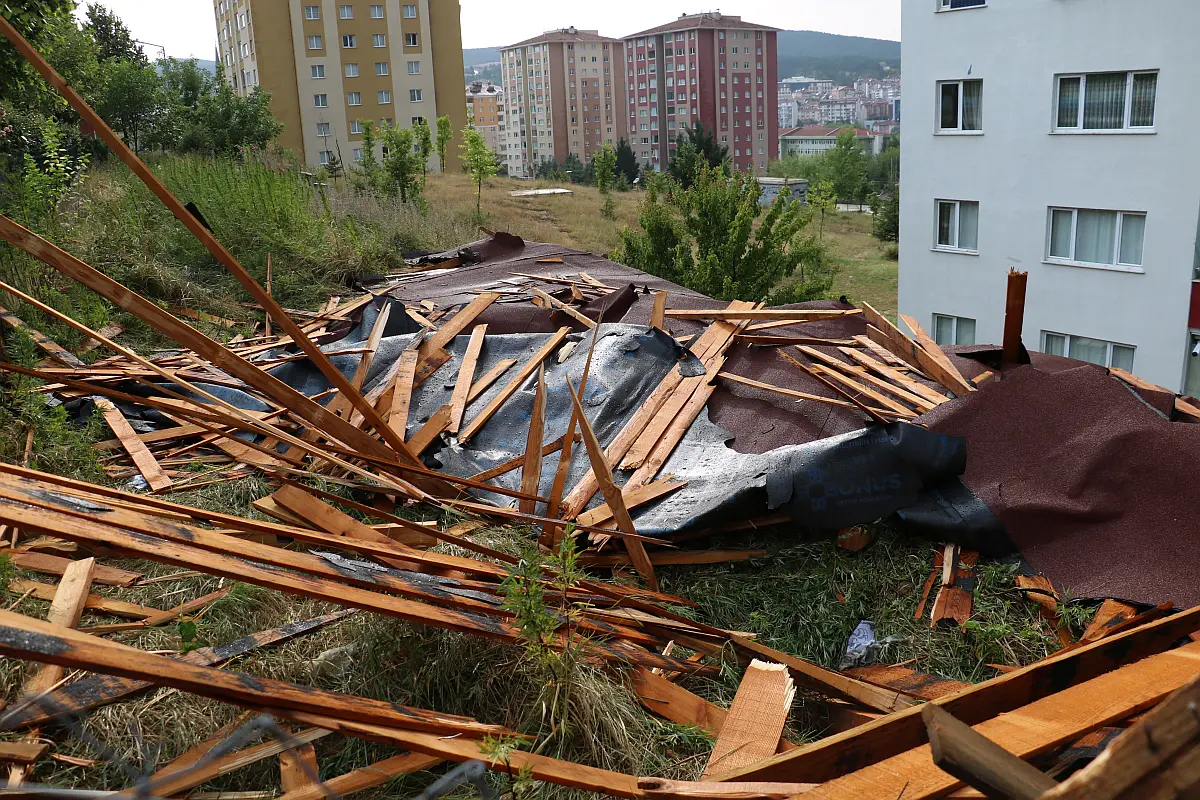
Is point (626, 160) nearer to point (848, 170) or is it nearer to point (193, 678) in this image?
point (848, 170)

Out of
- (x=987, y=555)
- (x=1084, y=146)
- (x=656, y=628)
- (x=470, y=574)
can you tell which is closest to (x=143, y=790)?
(x=470, y=574)

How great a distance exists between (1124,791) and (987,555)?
3080 millimetres

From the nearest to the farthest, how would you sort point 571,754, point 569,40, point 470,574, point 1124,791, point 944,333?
point 1124,791 → point 571,754 → point 470,574 → point 944,333 → point 569,40

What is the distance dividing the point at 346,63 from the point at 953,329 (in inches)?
1747

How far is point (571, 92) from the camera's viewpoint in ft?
350

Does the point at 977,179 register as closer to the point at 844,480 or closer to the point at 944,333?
the point at 944,333

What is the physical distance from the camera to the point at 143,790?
1268mm

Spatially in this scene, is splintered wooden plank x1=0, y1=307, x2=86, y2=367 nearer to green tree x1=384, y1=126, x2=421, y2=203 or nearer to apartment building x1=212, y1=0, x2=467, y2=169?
green tree x1=384, y1=126, x2=421, y2=203

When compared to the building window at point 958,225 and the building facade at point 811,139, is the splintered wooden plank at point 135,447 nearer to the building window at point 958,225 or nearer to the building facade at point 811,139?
the building window at point 958,225

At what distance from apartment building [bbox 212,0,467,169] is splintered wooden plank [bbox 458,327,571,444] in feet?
157

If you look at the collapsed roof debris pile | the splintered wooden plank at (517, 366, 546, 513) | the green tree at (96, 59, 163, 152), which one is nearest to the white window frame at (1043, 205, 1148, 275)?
the collapsed roof debris pile

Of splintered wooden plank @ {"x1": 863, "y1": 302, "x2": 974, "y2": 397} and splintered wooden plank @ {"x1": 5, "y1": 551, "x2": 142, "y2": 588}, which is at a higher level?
splintered wooden plank @ {"x1": 863, "y1": 302, "x2": 974, "y2": 397}

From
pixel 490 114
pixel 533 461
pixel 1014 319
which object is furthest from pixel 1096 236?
pixel 490 114

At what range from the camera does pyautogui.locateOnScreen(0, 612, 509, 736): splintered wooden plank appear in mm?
1947
